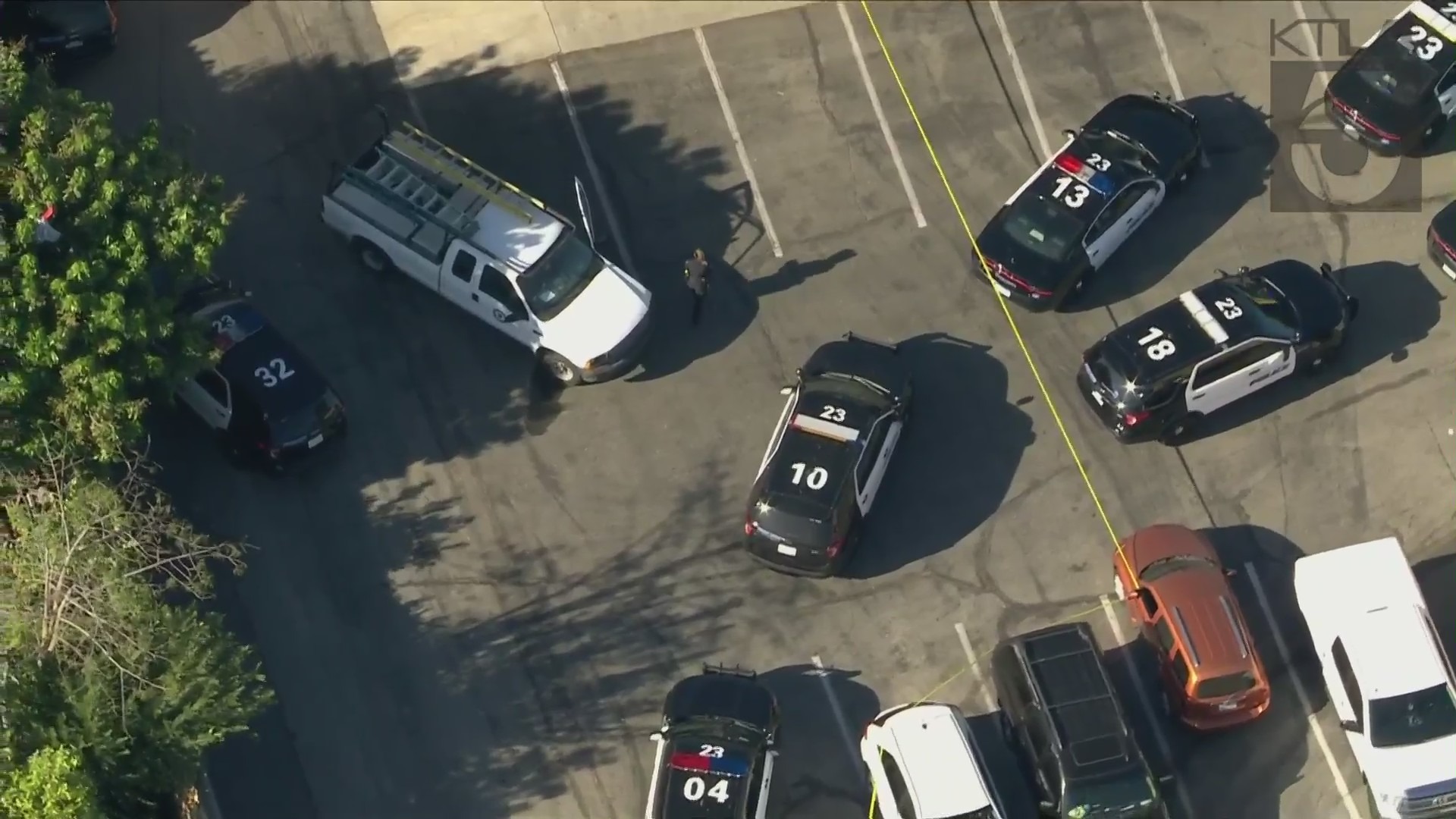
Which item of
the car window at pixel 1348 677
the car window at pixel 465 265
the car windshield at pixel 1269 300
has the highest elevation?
the car window at pixel 465 265

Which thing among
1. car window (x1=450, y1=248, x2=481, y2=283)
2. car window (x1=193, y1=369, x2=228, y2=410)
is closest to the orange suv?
car window (x1=450, y1=248, x2=481, y2=283)

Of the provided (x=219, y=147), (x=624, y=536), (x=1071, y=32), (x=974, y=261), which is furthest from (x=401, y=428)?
(x=1071, y=32)

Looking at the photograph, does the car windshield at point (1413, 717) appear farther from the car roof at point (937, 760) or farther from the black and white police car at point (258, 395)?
the black and white police car at point (258, 395)

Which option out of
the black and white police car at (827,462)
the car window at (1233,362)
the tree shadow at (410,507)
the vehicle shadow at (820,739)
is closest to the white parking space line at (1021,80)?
the car window at (1233,362)

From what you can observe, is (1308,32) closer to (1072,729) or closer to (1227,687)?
(1227,687)

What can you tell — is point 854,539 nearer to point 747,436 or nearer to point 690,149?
point 747,436
